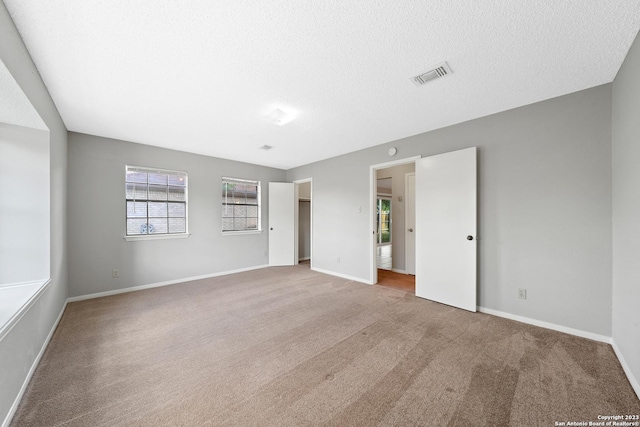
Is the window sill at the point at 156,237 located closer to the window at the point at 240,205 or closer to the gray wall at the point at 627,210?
the window at the point at 240,205

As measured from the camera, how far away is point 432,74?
6.87ft

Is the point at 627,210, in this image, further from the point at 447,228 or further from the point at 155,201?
the point at 155,201

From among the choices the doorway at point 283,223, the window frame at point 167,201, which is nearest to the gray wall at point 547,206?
the doorway at point 283,223

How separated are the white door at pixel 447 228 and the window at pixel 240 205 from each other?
3751 millimetres

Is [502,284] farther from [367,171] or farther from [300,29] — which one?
[300,29]

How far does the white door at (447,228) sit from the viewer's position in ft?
9.78

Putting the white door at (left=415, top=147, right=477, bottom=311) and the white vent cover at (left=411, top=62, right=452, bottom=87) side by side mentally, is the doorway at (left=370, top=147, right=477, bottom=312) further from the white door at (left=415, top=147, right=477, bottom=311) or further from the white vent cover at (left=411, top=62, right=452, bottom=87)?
the white vent cover at (left=411, top=62, right=452, bottom=87)

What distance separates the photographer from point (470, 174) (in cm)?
297

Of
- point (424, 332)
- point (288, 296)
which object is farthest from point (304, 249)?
point (424, 332)

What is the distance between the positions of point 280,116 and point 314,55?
3.47ft

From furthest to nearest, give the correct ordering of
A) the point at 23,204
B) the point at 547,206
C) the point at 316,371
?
the point at 547,206 < the point at 23,204 < the point at 316,371

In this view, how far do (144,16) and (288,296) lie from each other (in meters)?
3.35

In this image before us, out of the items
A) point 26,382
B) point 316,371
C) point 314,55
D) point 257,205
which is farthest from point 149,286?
point 314,55

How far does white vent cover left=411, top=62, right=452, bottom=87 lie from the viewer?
6.53 ft
